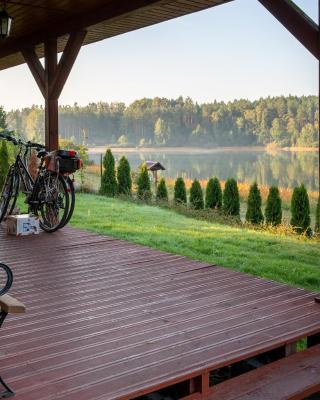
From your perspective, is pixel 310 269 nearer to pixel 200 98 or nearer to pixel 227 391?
pixel 227 391

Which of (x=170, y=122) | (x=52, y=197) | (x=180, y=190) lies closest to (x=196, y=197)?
(x=180, y=190)

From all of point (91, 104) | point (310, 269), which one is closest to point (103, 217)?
point (310, 269)

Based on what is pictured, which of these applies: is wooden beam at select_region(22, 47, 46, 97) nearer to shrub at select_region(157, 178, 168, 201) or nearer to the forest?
shrub at select_region(157, 178, 168, 201)

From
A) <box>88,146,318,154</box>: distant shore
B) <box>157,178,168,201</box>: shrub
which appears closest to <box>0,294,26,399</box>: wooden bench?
<box>157,178,168,201</box>: shrub

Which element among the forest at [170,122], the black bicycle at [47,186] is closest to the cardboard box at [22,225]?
the black bicycle at [47,186]

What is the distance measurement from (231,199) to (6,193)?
6223mm

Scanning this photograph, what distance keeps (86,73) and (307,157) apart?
552 inches

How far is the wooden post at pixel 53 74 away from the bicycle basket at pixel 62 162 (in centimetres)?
124

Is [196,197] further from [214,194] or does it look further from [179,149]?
[179,149]

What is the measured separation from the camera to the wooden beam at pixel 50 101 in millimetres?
6664

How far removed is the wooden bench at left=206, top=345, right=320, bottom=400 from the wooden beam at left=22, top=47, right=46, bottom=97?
5.16 m

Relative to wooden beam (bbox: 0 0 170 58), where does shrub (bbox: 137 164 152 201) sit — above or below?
below

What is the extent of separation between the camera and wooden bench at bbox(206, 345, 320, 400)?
225 centimetres

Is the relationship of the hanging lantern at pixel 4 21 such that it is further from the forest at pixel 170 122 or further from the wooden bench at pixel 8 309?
the forest at pixel 170 122
